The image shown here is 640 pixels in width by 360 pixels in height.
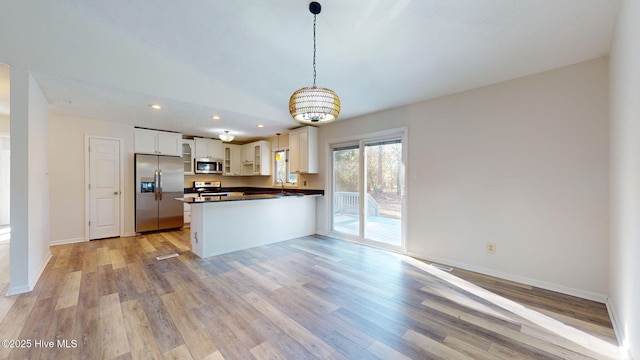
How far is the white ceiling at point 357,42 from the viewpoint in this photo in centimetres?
219

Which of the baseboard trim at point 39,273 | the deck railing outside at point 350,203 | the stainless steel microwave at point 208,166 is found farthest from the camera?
the stainless steel microwave at point 208,166

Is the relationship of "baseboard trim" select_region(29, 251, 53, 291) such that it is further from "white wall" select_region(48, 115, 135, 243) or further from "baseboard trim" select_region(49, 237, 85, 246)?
"white wall" select_region(48, 115, 135, 243)

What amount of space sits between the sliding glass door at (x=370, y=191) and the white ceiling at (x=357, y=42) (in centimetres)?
94

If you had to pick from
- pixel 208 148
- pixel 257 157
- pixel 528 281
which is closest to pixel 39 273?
pixel 208 148

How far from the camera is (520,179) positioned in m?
2.93

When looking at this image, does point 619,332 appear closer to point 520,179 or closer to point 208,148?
point 520,179

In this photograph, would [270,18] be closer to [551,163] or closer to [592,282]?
[551,163]

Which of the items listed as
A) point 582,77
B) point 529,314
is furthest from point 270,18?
point 529,314

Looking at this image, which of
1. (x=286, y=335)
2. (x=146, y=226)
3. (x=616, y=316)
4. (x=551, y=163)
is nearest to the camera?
(x=286, y=335)

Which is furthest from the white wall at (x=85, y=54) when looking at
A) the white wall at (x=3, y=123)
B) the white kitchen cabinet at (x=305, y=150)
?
the white wall at (x=3, y=123)

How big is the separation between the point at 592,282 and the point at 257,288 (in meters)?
3.48

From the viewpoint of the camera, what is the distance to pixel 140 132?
17.3 ft

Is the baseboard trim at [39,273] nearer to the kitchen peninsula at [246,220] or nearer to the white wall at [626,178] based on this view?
the kitchen peninsula at [246,220]

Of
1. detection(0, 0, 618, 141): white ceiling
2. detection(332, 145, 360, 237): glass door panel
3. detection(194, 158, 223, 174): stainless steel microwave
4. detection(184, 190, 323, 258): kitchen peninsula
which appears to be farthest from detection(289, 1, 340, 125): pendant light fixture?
detection(194, 158, 223, 174): stainless steel microwave
